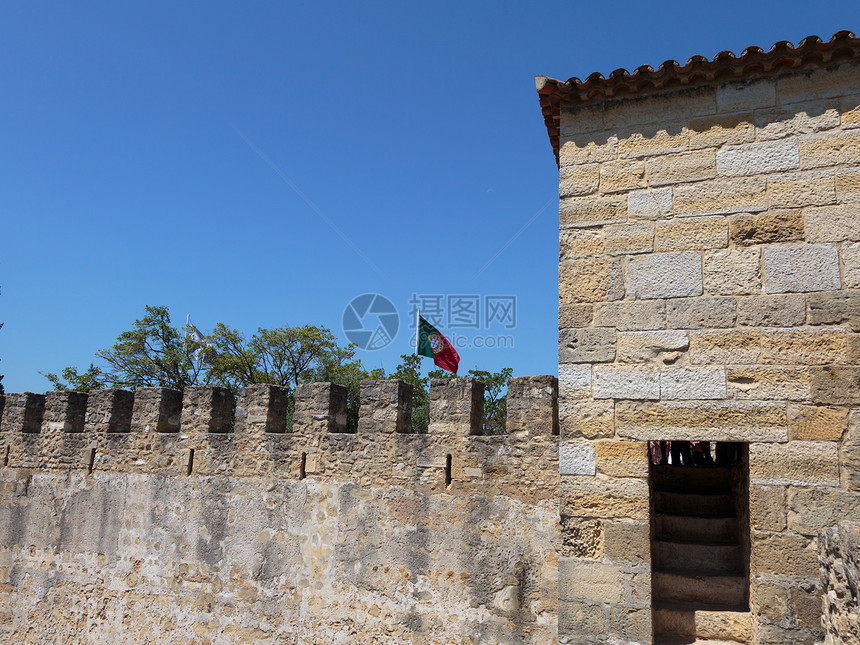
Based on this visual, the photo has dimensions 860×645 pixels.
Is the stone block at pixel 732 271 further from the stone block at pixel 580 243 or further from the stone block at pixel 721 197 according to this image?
the stone block at pixel 580 243

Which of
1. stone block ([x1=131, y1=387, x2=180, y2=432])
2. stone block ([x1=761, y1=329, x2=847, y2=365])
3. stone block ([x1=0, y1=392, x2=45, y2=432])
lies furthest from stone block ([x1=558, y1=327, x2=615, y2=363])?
stone block ([x1=0, y1=392, x2=45, y2=432])

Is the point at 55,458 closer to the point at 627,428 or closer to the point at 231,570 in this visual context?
the point at 231,570

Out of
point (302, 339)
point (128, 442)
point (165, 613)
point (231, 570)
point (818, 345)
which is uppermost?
point (302, 339)

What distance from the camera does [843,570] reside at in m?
3.35

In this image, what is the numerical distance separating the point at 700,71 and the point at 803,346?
198cm

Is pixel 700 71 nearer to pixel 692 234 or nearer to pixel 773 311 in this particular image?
pixel 692 234

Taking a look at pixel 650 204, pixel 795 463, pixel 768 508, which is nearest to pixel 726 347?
pixel 795 463

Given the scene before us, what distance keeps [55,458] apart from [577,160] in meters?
7.43

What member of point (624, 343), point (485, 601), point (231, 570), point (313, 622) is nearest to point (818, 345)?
point (624, 343)

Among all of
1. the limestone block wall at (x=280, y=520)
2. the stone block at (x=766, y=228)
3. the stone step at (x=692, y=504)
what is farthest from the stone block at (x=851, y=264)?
the limestone block wall at (x=280, y=520)

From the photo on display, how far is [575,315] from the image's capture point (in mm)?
4555

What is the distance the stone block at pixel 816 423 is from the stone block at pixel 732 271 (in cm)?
79

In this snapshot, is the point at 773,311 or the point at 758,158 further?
the point at 758,158

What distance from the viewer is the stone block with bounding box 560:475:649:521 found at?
13.9ft
